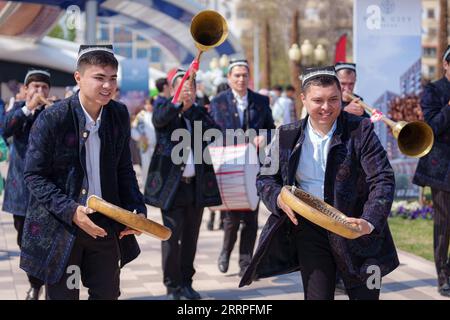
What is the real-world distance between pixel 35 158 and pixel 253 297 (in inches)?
131

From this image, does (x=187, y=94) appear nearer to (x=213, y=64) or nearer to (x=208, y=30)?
(x=208, y=30)

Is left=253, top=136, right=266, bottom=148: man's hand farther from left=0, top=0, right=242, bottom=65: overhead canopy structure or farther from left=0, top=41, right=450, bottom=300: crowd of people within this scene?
left=0, top=0, right=242, bottom=65: overhead canopy structure

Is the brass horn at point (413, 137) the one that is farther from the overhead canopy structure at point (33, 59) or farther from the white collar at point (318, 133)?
the overhead canopy structure at point (33, 59)

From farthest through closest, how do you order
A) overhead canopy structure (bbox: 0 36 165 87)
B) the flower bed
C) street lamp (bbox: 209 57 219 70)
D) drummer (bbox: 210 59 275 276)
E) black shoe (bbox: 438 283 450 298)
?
overhead canopy structure (bbox: 0 36 165 87) → street lamp (bbox: 209 57 219 70) → the flower bed → drummer (bbox: 210 59 275 276) → black shoe (bbox: 438 283 450 298)

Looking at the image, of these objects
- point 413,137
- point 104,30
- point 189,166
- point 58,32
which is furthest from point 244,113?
point 104,30

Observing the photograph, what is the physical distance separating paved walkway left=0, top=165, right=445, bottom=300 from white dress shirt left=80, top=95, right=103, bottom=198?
281 cm

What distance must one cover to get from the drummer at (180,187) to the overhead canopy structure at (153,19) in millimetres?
13729

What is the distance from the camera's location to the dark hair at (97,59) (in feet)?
14.5

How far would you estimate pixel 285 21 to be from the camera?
5756 centimetres

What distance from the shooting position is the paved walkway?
727cm

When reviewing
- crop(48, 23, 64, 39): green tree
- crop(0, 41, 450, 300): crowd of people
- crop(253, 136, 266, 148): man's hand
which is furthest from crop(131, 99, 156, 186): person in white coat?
crop(48, 23, 64, 39): green tree

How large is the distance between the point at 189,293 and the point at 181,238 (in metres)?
0.50

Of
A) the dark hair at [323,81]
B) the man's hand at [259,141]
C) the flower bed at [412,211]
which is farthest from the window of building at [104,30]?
the dark hair at [323,81]
